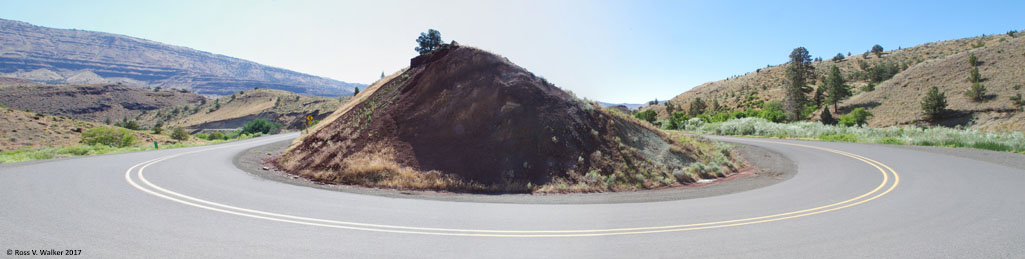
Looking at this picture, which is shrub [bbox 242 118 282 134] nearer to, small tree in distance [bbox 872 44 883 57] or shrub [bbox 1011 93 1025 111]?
shrub [bbox 1011 93 1025 111]

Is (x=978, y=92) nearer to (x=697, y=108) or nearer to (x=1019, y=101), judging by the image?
(x=1019, y=101)

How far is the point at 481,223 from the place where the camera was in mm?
6727

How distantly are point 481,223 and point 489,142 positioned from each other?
6350mm

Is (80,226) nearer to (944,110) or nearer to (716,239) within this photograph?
(716,239)

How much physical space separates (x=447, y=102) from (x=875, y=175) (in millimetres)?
15204

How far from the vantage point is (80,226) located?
5633mm

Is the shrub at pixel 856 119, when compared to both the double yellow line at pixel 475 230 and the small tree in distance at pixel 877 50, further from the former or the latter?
the small tree in distance at pixel 877 50

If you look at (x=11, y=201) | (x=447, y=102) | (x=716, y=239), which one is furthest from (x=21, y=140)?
(x=716, y=239)

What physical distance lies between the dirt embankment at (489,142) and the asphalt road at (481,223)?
2.45m

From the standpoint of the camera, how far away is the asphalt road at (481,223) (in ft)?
17.0

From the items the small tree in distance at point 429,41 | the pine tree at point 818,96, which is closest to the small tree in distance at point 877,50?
the pine tree at point 818,96

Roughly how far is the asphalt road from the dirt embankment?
245 cm

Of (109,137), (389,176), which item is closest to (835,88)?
(389,176)

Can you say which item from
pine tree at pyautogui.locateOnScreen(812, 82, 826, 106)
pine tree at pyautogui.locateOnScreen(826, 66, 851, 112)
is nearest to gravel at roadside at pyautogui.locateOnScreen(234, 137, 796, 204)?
pine tree at pyautogui.locateOnScreen(826, 66, 851, 112)
